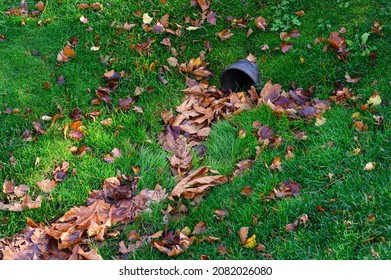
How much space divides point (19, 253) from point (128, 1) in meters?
3.06

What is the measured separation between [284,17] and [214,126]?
1.49 m

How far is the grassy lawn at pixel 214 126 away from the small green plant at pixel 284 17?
12 millimetres

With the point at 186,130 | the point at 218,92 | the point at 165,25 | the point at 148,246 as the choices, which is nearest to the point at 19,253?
the point at 148,246

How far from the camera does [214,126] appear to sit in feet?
16.1

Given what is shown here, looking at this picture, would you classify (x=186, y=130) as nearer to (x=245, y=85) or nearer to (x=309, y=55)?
(x=245, y=85)

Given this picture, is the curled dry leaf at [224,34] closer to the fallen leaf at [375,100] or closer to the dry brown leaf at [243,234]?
the fallen leaf at [375,100]

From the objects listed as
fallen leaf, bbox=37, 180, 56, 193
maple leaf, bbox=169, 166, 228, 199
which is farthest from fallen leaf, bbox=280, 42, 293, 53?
fallen leaf, bbox=37, 180, 56, 193

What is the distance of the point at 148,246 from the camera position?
3967mm

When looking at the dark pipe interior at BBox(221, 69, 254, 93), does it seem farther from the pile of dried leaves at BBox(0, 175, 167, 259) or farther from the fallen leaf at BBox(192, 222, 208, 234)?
the fallen leaf at BBox(192, 222, 208, 234)

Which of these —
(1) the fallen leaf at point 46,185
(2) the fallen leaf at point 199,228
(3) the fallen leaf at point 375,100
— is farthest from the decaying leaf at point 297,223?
(1) the fallen leaf at point 46,185

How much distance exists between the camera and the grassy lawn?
3861 millimetres

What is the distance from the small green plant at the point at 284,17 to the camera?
18.0 ft

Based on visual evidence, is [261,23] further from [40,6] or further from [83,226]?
[83,226]

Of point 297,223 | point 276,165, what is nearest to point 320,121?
point 276,165
